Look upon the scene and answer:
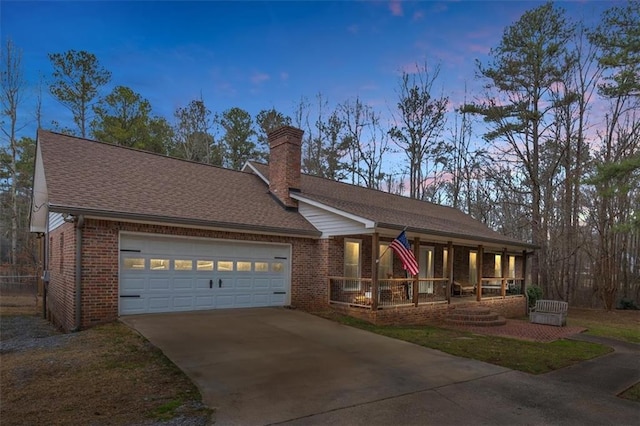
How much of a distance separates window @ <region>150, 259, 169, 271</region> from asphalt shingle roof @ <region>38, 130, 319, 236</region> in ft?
3.88

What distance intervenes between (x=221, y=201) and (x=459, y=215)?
50.1ft

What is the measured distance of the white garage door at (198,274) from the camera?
9.71 meters

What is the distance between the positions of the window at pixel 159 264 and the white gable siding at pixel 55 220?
117 inches

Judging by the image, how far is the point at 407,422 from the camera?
14.5 feet

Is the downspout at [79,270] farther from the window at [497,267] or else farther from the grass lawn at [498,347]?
the window at [497,267]

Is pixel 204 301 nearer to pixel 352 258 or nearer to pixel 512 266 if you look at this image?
pixel 352 258

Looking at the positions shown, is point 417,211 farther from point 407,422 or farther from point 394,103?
point 407,422

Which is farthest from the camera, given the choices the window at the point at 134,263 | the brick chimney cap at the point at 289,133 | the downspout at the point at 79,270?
the brick chimney cap at the point at 289,133

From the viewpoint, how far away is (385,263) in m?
15.0

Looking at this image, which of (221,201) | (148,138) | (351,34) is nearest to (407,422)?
(221,201)

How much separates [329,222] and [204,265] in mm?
4154

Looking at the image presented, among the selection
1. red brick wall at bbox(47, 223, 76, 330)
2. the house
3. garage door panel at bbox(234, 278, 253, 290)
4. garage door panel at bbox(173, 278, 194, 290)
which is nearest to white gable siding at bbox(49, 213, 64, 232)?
the house

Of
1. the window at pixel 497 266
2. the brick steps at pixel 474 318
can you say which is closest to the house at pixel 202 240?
the brick steps at pixel 474 318

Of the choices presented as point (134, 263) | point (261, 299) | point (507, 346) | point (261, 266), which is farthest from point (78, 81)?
point (507, 346)
